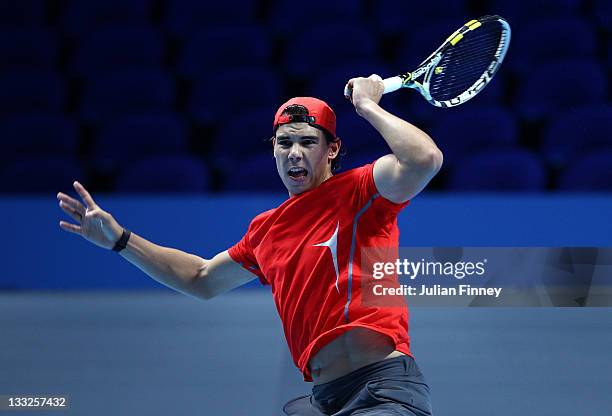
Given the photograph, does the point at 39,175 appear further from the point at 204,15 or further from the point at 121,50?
the point at 204,15

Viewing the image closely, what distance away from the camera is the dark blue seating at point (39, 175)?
6.97m

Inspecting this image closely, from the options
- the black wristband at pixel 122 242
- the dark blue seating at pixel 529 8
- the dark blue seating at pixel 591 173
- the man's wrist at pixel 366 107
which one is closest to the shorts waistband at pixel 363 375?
the man's wrist at pixel 366 107

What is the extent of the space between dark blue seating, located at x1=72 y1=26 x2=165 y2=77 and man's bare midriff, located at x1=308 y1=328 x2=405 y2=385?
19.7ft

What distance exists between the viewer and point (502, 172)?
22.0ft

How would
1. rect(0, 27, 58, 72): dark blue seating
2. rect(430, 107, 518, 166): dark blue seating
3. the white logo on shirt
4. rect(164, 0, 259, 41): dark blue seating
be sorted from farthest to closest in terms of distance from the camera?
rect(164, 0, 259, 41): dark blue seating
rect(0, 27, 58, 72): dark blue seating
rect(430, 107, 518, 166): dark blue seating
the white logo on shirt

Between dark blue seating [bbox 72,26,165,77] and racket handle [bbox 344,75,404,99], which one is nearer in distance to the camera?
racket handle [bbox 344,75,404,99]

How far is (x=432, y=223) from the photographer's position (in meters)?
6.32

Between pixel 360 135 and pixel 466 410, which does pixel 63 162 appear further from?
pixel 466 410

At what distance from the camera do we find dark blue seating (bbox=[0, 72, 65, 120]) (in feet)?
26.0

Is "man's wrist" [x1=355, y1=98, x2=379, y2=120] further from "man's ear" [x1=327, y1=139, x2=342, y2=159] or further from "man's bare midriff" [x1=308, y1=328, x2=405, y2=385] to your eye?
"man's bare midriff" [x1=308, y1=328, x2=405, y2=385]

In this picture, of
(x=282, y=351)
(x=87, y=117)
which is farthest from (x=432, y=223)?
(x=87, y=117)

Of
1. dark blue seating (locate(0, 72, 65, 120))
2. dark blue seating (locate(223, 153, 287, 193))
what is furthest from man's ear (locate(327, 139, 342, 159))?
dark blue seating (locate(0, 72, 65, 120))
